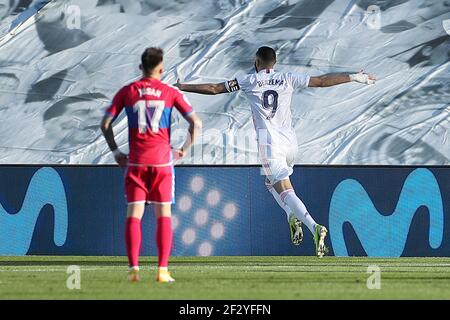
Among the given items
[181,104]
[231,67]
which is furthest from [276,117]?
[231,67]

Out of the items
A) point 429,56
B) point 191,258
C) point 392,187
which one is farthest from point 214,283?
point 429,56

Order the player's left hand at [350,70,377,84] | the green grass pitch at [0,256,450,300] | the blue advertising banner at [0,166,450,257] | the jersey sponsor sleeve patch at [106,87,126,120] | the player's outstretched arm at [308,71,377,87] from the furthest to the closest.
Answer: the blue advertising banner at [0,166,450,257] < the player's outstretched arm at [308,71,377,87] < the player's left hand at [350,70,377,84] < the jersey sponsor sleeve patch at [106,87,126,120] < the green grass pitch at [0,256,450,300]

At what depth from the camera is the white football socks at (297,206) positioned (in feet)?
47.4

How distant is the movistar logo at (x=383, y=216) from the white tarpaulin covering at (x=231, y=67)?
141 inches

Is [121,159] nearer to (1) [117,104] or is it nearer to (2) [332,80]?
(1) [117,104]

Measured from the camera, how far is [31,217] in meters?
18.6

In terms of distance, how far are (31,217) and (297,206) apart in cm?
530

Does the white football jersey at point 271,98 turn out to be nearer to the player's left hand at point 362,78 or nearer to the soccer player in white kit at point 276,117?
the soccer player in white kit at point 276,117

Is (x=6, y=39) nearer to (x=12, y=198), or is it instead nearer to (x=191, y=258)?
(x=12, y=198)

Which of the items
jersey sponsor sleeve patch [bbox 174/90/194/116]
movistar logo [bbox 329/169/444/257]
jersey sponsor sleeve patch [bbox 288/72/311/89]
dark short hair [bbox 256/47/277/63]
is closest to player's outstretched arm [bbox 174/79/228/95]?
dark short hair [bbox 256/47/277/63]

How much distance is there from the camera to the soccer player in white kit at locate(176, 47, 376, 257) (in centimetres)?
1466

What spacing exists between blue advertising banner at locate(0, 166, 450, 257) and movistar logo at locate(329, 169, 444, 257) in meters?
0.01

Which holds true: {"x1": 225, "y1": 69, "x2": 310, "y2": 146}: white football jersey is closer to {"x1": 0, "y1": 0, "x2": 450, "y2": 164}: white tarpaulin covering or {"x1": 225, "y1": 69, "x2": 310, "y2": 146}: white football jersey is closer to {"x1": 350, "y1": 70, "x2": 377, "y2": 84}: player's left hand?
{"x1": 350, "y1": 70, "x2": 377, "y2": 84}: player's left hand
